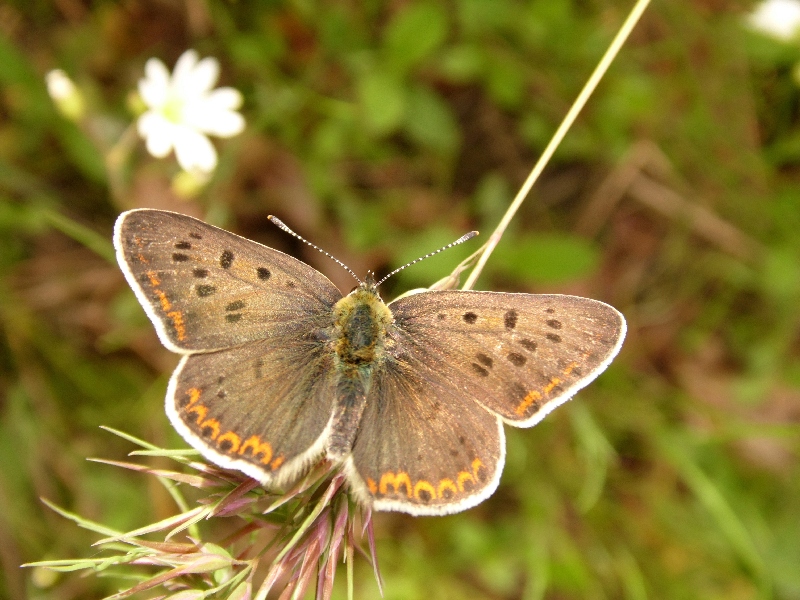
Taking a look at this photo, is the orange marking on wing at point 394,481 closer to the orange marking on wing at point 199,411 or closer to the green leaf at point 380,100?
the orange marking on wing at point 199,411

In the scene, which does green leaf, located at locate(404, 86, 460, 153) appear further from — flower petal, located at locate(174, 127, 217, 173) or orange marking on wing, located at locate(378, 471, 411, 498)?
orange marking on wing, located at locate(378, 471, 411, 498)

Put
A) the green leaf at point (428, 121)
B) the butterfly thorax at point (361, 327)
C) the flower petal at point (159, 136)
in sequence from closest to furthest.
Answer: the butterfly thorax at point (361, 327) < the flower petal at point (159, 136) < the green leaf at point (428, 121)

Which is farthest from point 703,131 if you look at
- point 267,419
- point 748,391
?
point 267,419

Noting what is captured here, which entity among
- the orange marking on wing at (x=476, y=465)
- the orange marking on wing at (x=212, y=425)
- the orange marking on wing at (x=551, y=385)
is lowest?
the orange marking on wing at (x=212, y=425)

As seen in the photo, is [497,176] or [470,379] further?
[497,176]

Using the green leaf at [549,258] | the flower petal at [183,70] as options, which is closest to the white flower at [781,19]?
the green leaf at [549,258]

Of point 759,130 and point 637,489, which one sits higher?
point 759,130

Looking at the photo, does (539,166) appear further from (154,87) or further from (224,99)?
(154,87)

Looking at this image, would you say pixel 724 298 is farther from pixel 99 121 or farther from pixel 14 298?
pixel 14 298
